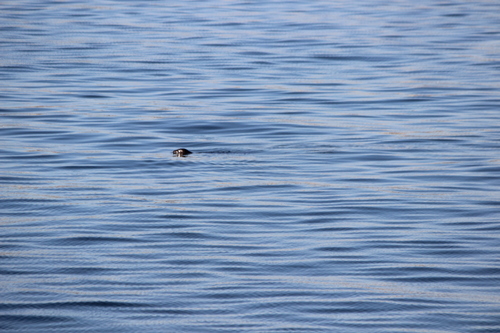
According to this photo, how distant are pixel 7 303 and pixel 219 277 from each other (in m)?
1.56

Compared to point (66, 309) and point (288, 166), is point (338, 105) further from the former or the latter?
point (66, 309)

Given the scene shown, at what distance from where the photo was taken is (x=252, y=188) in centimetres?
997

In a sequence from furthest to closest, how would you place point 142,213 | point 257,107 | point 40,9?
point 40,9
point 257,107
point 142,213

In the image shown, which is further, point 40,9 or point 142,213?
point 40,9

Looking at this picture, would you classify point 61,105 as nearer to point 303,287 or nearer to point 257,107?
point 257,107

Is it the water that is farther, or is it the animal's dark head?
the animal's dark head

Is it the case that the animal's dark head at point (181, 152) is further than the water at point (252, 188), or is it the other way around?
the animal's dark head at point (181, 152)

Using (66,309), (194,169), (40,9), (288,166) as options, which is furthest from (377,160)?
(40,9)

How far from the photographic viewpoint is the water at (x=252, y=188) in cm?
665

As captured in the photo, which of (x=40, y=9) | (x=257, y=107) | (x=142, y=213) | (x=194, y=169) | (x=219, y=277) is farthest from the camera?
(x=40, y=9)

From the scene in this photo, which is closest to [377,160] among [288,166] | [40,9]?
[288,166]

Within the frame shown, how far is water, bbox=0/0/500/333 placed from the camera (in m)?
6.65

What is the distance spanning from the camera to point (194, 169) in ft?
35.2

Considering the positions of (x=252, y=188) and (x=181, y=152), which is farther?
(x=181, y=152)
